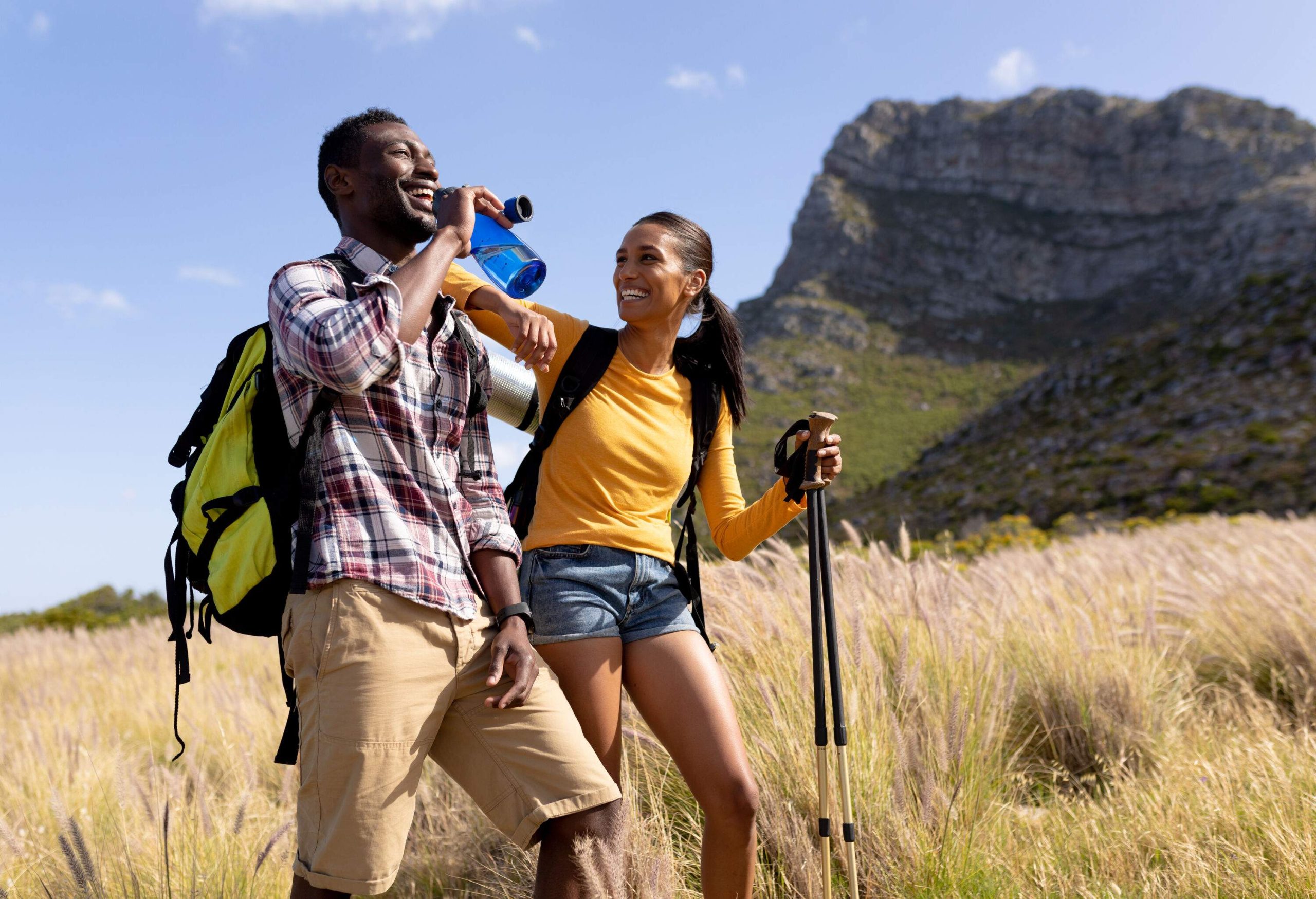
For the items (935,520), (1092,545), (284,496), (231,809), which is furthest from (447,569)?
(935,520)

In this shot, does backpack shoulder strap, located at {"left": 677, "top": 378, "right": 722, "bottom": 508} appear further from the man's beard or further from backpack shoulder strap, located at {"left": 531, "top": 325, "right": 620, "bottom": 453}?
the man's beard

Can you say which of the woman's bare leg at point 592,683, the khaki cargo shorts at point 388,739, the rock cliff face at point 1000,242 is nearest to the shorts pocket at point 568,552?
the woman's bare leg at point 592,683

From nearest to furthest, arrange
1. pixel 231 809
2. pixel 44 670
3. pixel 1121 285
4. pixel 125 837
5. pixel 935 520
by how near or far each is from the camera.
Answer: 1. pixel 125 837
2. pixel 231 809
3. pixel 44 670
4. pixel 935 520
5. pixel 1121 285

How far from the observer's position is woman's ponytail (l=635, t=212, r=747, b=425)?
2936 millimetres

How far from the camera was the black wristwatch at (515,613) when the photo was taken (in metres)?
2.09

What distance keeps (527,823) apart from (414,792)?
25 centimetres

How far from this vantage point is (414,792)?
186cm

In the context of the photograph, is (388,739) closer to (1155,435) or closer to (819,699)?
(819,699)

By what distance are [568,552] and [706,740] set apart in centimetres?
64

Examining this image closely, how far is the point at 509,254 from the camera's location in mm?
2646

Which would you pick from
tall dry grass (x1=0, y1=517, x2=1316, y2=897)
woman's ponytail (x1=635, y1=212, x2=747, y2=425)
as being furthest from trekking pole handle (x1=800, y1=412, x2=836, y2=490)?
tall dry grass (x1=0, y1=517, x2=1316, y2=897)

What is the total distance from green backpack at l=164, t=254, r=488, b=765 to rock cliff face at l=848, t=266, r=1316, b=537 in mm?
16476

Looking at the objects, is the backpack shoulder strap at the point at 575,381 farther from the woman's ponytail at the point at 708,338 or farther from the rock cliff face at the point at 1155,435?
the rock cliff face at the point at 1155,435

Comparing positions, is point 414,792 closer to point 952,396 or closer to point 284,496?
point 284,496
